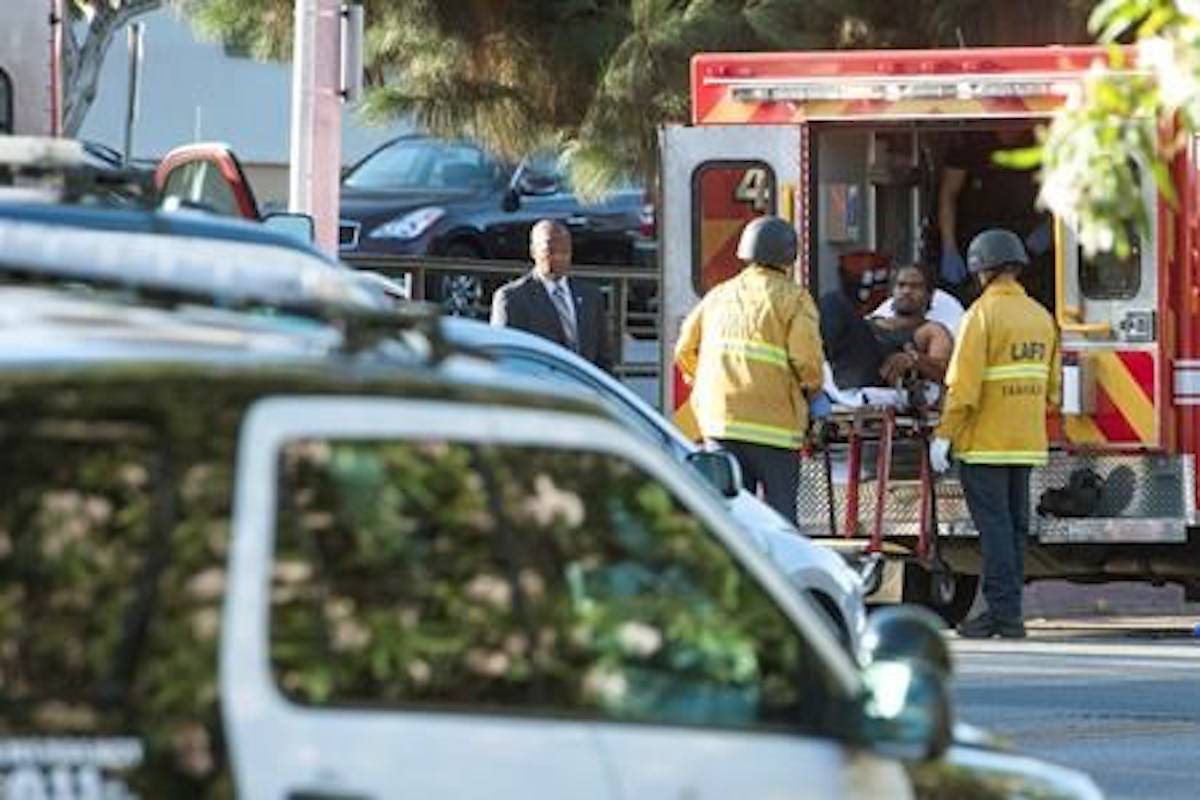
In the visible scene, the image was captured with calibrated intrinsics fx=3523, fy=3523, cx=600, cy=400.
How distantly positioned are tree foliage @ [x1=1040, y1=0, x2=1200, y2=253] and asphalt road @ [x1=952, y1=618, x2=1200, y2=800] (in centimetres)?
511

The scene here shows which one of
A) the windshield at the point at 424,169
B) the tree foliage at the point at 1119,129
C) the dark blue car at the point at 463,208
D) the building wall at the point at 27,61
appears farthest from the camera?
the windshield at the point at 424,169

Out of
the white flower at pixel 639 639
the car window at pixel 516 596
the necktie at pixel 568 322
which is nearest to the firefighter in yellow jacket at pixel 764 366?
the necktie at pixel 568 322

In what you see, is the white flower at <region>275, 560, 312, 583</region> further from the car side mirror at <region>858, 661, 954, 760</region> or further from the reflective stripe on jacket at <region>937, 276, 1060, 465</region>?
the reflective stripe on jacket at <region>937, 276, 1060, 465</region>

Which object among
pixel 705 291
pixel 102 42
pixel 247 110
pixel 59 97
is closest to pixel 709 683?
pixel 59 97

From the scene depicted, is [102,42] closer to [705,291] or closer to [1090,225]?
[705,291]

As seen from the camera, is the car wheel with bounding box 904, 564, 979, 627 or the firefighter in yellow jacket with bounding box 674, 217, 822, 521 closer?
the firefighter in yellow jacket with bounding box 674, 217, 822, 521

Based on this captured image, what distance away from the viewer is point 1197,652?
1567 centimetres

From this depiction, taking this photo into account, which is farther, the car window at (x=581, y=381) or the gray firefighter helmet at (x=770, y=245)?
the gray firefighter helmet at (x=770, y=245)

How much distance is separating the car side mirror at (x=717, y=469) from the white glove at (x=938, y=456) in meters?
5.28

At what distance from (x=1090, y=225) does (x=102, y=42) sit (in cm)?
2187

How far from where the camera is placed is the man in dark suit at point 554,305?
1636 centimetres

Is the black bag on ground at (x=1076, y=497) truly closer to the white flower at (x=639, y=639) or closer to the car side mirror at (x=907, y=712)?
the car side mirror at (x=907, y=712)

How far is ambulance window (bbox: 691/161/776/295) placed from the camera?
685 inches

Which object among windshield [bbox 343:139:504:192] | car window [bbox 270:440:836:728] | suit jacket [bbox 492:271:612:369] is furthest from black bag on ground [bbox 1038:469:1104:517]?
car window [bbox 270:440:836:728]
